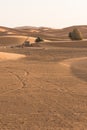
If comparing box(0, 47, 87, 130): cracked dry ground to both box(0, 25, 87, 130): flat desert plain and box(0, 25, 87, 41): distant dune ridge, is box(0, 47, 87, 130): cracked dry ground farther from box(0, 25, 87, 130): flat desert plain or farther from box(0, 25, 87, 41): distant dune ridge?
box(0, 25, 87, 41): distant dune ridge

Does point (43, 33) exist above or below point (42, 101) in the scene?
below

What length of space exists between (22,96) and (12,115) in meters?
2.02

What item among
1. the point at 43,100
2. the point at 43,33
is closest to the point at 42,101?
the point at 43,100

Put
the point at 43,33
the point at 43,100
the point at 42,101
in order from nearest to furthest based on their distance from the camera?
the point at 42,101, the point at 43,100, the point at 43,33

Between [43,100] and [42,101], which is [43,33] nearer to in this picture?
[43,100]

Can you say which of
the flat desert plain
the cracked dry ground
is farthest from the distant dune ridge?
the cracked dry ground

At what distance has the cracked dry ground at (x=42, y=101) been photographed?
7.18 m

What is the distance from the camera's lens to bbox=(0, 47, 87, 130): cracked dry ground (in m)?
7.18

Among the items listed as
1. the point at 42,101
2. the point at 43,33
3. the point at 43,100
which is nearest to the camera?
the point at 42,101

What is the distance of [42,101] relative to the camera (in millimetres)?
9172

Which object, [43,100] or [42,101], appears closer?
[42,101]

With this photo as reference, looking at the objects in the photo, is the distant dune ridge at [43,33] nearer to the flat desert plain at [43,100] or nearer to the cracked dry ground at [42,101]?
the flat desert plain at [43,100]

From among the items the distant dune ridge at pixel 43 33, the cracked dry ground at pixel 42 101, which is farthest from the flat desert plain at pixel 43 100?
the distant dune ridge at pixel 43 33

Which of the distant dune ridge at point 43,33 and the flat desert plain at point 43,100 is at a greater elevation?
the flat desert plain at point 43,100
